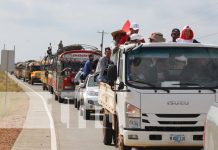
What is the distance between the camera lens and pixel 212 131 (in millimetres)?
6945

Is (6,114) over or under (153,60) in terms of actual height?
under

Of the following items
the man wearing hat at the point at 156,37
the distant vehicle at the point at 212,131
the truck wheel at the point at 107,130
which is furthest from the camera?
the truck wheel at the point at 107,130

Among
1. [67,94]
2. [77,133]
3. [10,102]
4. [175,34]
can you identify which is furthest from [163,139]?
[10,102]

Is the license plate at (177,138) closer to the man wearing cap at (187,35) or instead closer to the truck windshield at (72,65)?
the man wearing cap at (187,35)

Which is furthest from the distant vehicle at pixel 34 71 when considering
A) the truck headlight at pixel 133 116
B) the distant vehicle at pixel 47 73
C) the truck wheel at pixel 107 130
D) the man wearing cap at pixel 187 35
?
the truck headlight at pixel 133 116

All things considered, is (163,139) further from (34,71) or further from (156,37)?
(34,71)

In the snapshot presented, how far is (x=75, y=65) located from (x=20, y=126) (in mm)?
14609

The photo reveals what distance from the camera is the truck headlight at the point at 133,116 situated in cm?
1083

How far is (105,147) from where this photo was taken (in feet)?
47.2

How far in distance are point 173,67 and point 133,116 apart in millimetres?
1142

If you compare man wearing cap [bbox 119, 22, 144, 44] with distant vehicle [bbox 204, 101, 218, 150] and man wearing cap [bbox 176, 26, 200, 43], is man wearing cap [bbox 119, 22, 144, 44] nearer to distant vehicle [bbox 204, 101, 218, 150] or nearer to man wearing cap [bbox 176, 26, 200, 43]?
man wearing cap [bbox 176, 26, 200, 43]

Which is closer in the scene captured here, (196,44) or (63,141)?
(196,44)

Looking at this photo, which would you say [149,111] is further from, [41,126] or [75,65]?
[75,65]

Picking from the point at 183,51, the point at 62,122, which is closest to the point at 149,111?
the point at 183,51
